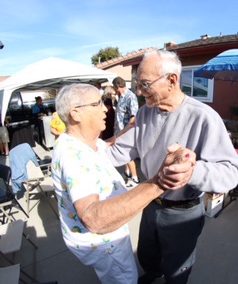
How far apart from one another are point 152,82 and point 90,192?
78 cm

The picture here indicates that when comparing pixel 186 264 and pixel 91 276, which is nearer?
pixel 186 264

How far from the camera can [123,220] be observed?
3.57 feet

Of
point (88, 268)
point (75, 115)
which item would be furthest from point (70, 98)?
point (88, 268)

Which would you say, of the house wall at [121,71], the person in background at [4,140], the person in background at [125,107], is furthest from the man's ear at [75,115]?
the house wall at [121,71]

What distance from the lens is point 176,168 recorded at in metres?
0.94

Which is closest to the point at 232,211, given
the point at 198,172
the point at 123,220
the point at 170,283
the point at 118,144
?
the point at 170,283

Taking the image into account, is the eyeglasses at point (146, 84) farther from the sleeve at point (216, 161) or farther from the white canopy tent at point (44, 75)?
the white canopy tent at point (44, 75)

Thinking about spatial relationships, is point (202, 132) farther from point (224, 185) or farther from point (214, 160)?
point (224, 185)

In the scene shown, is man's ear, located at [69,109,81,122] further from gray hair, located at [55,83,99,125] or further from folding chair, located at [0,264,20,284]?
folding chair, located at [0,264,20,284]

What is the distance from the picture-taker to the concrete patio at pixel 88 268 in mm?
2688

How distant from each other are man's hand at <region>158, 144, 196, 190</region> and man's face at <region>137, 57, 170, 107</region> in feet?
2.29

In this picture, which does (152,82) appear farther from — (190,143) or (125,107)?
(125,107)

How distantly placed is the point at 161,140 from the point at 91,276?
1.83 meters

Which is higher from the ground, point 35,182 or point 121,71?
point 121,71
